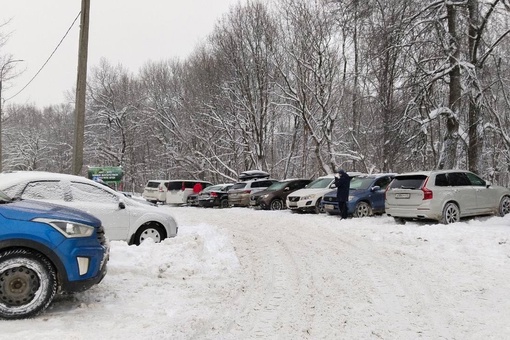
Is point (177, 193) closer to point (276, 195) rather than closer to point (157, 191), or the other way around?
point (157, 191)

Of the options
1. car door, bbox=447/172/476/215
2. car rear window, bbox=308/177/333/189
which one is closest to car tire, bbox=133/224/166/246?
car door, bbox=447/172/476/215

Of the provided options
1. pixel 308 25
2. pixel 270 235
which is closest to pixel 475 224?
pixel 270 235

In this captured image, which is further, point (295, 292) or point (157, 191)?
point (157, 191)

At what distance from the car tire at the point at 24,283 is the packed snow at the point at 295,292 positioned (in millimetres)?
151

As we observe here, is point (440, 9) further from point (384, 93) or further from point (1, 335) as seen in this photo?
point (1, 335)

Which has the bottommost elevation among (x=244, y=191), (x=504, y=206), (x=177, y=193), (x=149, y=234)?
(x=149, y=234)

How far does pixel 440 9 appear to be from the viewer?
1473cm

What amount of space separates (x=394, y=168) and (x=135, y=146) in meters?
36.2

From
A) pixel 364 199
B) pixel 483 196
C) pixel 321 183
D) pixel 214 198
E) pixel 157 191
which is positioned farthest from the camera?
pixel 157 191

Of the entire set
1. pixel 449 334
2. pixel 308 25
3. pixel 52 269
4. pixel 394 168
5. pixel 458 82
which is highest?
pixel 308 25

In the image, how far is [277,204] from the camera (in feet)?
68.3

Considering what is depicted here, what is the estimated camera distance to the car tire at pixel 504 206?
1359 centimetres

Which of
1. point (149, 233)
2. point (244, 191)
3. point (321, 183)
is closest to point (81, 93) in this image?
point (149, 233)

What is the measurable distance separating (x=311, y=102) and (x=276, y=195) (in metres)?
11.4
